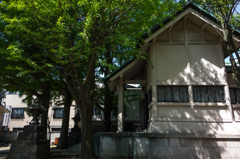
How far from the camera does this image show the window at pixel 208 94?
937 centimetres

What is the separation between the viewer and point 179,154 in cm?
871

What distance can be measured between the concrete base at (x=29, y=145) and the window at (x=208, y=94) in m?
8.21

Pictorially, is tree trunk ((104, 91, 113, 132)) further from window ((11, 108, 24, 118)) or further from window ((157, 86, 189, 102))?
window ((11, 108, 24, 118))

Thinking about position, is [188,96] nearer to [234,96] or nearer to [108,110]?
[234,96]

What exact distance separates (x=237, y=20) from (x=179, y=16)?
272 centimetres

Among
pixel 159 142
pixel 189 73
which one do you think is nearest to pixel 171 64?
pixel 189 73

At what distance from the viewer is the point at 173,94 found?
952 centimetres

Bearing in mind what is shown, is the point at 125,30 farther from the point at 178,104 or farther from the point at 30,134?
the point at 30,134

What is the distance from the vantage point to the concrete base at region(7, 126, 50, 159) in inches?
366

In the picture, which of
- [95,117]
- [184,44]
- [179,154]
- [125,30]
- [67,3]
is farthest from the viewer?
[95,117]

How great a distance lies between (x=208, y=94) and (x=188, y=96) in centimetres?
102

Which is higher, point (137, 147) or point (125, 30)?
point (125, 30)

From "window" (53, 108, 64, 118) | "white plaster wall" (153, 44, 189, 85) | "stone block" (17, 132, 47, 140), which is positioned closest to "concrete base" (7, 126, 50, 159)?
"stone block" (17, 132, 47, 140)

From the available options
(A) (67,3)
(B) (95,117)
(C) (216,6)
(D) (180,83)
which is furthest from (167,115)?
(B) (95,117)
